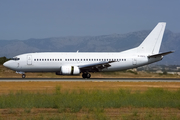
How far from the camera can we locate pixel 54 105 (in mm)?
19297

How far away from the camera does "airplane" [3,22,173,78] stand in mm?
44281

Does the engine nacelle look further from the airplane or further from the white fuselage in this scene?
the white fuselage

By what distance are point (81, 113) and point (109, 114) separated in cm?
140

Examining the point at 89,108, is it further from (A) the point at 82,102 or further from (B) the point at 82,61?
(B) the point at 82,61

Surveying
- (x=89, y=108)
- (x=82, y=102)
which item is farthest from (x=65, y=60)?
(x=89, y=108)

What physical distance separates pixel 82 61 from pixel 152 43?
10365 mm

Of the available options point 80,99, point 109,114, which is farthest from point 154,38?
point 109,114

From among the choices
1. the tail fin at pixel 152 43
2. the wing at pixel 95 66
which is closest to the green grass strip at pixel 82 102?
the wing at pixel 95 66

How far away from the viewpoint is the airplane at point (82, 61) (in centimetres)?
4428

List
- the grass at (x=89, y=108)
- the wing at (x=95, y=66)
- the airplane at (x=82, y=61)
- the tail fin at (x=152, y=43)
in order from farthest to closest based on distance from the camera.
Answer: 1. the tail fin at (x=152, y=43)
2. the airplane at (x=82, y=61)
3. the wing at (x=95, y=66)
4. the grass at (x=89, y=108)

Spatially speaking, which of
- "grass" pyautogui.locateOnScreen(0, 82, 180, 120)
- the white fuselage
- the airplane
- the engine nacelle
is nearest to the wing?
the airplane

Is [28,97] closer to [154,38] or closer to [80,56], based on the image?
[80,56]

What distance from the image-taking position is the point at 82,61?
45.5 m

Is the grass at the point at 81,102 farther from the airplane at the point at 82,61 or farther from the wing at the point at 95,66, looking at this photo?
the airplane at the point at 82,61
